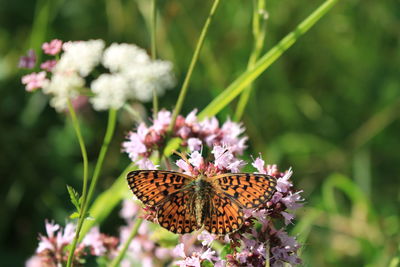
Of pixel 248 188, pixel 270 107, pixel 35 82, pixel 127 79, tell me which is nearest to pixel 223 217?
pixel 248 188

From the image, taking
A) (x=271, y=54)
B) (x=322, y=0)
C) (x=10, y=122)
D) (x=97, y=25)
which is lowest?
(x=271, y=54)

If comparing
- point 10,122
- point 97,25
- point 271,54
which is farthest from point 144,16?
point 271,54

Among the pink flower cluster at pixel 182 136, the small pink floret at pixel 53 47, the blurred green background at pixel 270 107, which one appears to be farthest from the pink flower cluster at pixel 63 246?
the blurred green background at pixel 270 107

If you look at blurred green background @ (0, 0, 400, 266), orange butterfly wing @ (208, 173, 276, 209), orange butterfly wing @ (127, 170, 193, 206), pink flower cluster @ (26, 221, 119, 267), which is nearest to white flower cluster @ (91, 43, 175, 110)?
orange butterfly wing @ (127, 170, 193, 206)

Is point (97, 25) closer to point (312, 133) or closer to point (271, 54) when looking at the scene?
point (312, 133)

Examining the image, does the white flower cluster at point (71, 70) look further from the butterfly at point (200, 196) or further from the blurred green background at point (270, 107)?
the blurred green background at point (270, 107)

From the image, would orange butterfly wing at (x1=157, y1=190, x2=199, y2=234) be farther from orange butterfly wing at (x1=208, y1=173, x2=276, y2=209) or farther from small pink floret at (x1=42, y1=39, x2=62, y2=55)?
→ small pink floret at (x1=42, y1=39, x2=62, y2=55)

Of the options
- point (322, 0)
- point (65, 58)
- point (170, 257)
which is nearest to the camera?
point (65, 58)
